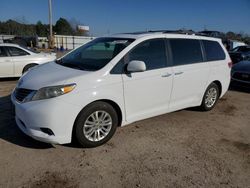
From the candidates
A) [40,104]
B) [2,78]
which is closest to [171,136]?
[40,104]

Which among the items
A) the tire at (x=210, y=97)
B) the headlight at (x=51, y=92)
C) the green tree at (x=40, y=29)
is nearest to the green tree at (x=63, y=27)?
the green tree at (x=40, y=29)

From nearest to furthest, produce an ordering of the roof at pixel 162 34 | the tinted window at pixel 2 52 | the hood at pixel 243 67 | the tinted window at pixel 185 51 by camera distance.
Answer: the roof at pixel 162 34
the tinted window at pixel 185 51
the hood at pixel 243 67
the tinted window at pixel 2 52

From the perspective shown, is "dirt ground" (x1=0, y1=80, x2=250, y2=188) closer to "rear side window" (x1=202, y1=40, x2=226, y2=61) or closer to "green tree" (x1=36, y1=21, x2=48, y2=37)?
"rear side window" (x1=202, y1=40, x2=226, y2=61)

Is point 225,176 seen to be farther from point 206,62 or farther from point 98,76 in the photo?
point 206,62

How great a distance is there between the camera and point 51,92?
373 centimetres

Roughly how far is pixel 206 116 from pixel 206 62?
1.19 metres

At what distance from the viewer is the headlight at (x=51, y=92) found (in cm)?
372

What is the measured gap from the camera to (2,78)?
10.1 metres

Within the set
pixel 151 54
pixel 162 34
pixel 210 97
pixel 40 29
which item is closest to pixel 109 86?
pixel 151 54

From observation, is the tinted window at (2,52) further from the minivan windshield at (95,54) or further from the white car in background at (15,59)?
the minivan windshield at (95,54)

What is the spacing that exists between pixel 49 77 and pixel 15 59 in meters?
5.97

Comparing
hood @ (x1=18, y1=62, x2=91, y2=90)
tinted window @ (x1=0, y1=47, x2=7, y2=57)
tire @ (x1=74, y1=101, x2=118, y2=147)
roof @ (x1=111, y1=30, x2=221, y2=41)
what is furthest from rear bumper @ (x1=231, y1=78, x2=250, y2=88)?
tinted window @ (x1=0, y1=47, x2=7, y2=57)

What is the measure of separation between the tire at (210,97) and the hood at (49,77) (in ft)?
10.1

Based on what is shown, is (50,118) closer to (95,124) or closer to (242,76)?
(95,124)
